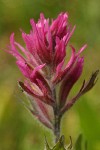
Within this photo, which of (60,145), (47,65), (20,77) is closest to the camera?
(60,145)

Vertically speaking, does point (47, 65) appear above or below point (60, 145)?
above

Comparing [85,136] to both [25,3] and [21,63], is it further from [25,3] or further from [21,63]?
[25,3]

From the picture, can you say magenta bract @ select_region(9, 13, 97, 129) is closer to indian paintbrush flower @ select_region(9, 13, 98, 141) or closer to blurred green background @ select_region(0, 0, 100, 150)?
indian paintbrush flower @ select_region(9, 13, 98, 141)

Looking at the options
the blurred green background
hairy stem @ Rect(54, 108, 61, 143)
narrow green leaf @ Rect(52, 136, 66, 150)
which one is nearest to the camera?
narrow green leaf @ Rect(52, 136, 66, 150)

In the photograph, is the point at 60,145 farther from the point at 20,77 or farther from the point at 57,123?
the point at 20,77

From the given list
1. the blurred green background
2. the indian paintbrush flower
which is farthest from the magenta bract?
the blurred green background

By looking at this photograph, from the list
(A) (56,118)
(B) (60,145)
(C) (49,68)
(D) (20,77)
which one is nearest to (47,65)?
(C) (49,68)
